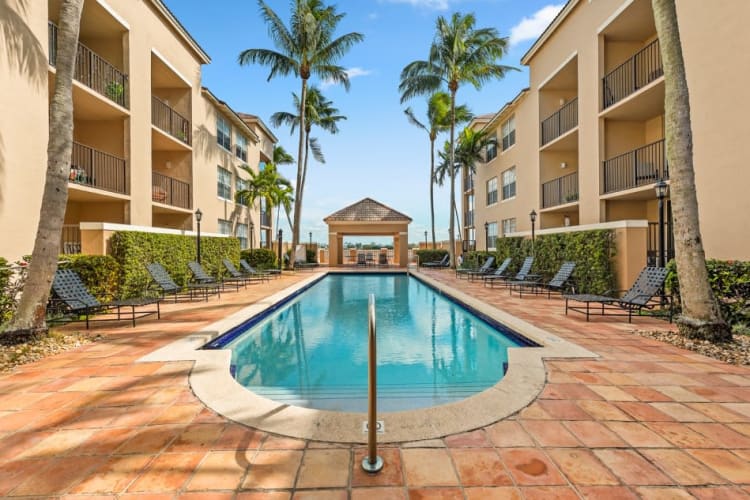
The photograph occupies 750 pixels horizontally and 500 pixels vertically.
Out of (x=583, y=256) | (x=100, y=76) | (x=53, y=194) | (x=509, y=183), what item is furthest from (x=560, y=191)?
(x=100, y=76)

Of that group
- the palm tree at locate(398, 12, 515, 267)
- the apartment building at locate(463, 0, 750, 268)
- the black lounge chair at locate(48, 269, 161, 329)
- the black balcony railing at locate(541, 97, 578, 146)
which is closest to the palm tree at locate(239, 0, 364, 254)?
the palm tree at locate(398, 12, 515, 267)

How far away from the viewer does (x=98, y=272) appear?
8.27 m

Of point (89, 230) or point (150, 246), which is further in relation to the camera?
point (150, 246)

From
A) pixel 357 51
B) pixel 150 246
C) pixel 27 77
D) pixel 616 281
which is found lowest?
pixel 616 281

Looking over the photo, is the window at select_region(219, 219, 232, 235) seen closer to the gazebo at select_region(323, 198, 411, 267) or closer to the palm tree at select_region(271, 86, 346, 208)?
the palm tree at select_region(271, 86, 346, 208)

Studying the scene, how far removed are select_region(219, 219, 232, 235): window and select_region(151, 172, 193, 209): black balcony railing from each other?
357cm

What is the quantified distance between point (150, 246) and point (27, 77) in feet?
15.1

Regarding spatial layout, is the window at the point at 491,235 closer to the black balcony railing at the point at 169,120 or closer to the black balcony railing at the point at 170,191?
the black balcony railing at the point at 170,191

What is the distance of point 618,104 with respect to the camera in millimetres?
11406

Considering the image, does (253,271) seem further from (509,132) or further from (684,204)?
(509,132)

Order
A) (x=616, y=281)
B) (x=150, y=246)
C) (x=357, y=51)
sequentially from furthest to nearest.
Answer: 1. (x=357, y=51)
2. (x=150, y=246)
3. (x=616, y=281)

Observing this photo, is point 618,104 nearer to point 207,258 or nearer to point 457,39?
point 457,39

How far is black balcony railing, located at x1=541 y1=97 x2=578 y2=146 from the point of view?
14938mm

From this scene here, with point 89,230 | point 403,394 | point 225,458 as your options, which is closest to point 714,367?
point 403,394
